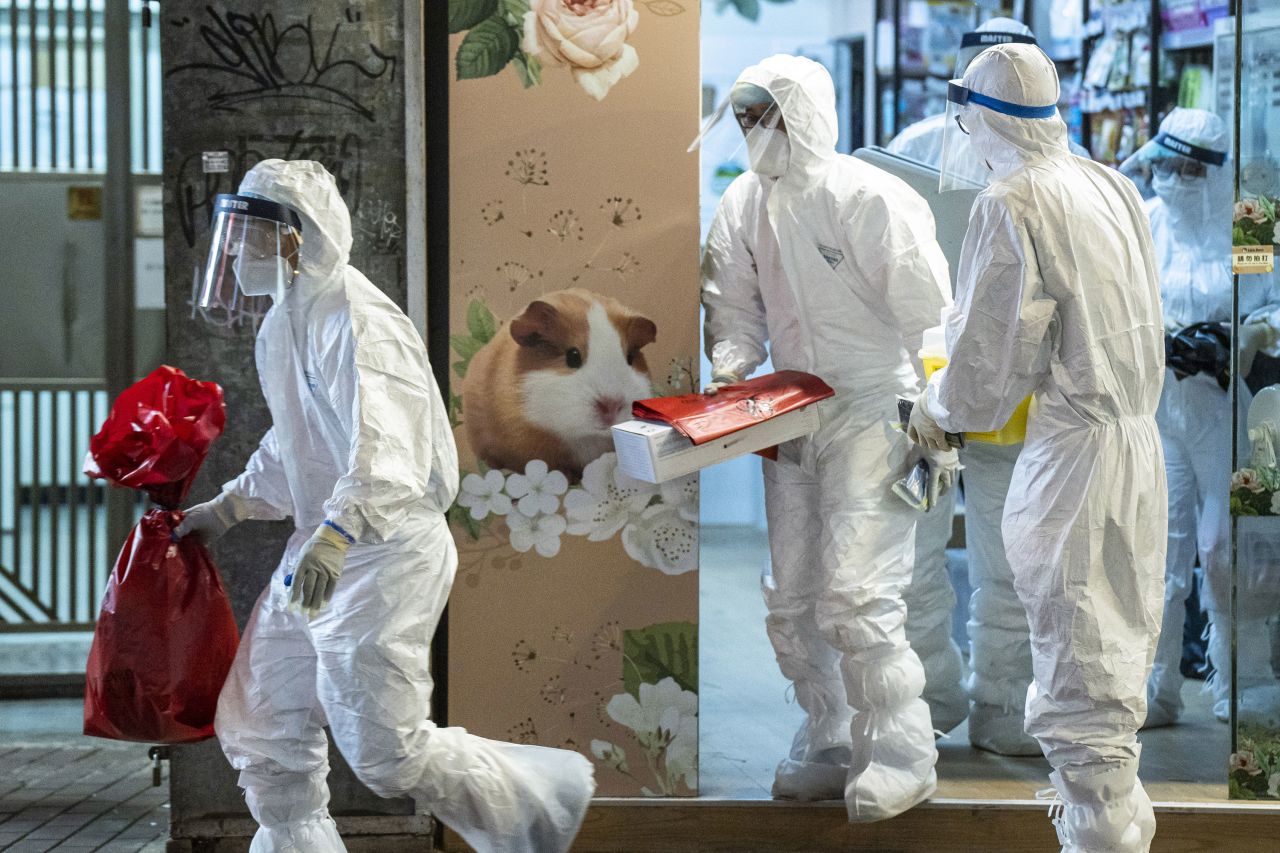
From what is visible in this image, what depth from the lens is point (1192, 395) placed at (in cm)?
402

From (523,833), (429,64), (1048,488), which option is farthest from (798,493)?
(429,64)

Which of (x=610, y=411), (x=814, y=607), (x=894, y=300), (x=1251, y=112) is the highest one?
(x=1251, y=112)

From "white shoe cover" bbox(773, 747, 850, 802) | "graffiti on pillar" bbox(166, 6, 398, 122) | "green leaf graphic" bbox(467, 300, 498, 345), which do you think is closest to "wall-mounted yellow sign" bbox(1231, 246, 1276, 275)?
"white shoe cover" bbox(773, 747, 850, 802)

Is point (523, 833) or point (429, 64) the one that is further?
point (429, 64)

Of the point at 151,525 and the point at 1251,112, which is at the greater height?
the point at 1251,112

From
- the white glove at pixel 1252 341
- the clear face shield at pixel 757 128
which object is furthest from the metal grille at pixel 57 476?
the white glove at pixel 1252 341

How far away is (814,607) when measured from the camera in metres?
3.24

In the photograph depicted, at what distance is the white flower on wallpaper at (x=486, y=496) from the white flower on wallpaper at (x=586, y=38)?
0.86 meters

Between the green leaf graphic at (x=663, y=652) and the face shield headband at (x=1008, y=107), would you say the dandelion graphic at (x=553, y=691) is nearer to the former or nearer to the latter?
the green leaf graphic at (x=663, y=652)

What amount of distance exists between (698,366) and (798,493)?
1.14 ft

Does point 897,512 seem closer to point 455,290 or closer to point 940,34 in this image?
point 455,290

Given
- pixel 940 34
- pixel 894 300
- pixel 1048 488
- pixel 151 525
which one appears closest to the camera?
pixel 1048 488

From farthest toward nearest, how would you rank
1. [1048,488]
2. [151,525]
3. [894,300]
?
[894,300], [151,525], [1048,488]

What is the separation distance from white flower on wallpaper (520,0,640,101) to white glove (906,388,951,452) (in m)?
0.98
